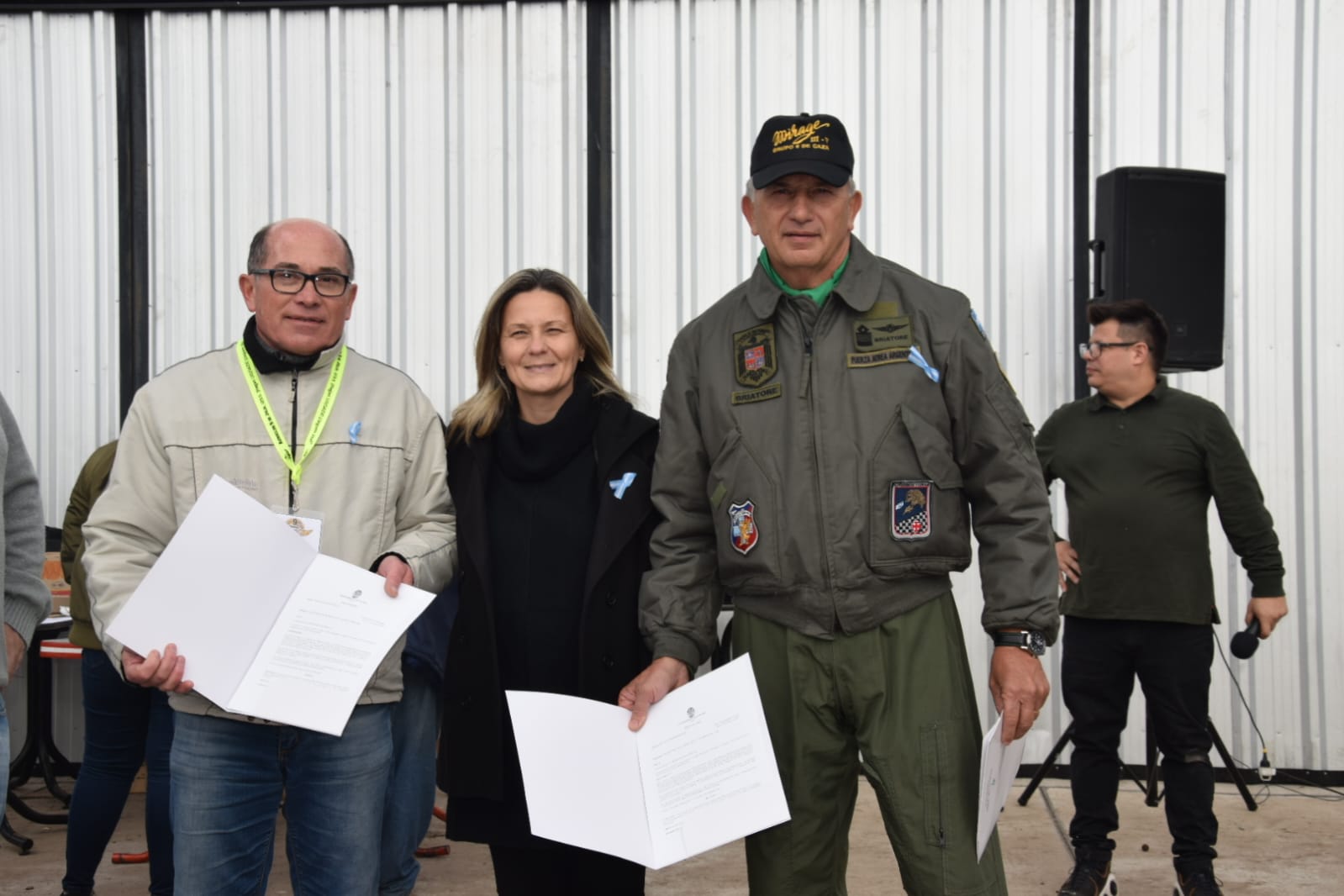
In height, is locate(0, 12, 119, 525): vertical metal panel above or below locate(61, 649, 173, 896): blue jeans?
above

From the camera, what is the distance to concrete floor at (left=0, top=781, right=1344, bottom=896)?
4.41 meters

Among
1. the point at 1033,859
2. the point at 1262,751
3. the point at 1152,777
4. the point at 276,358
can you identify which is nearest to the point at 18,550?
the point at 276,358

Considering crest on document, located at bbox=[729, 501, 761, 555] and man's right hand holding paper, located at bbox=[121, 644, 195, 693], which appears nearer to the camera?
man's right hand holding paper, located at bbox=[121, 644, 195, 693]

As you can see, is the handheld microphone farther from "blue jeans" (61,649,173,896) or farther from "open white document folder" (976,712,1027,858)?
"blue jeans" (61,649,173,896)

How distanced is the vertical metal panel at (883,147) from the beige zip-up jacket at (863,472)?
353 centimetres

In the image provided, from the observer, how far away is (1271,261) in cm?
586

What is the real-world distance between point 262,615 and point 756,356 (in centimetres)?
116

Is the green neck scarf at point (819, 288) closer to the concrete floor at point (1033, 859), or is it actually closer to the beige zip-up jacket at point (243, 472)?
the beige zip-up jacket at point (243, 472)

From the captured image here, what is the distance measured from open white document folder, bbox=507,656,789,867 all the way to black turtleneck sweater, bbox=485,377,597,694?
0.21 metres

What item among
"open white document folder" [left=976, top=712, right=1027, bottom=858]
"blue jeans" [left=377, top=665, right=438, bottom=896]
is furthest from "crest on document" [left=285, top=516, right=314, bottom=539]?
"open white document folder" [left=976, top=712, right=1027, bottom=858]

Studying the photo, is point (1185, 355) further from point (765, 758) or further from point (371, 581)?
point (371, 581)

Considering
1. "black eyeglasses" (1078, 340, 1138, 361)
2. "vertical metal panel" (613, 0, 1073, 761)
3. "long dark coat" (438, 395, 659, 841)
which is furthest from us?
"vertical metal panel" (613, 0, 1073, 761)

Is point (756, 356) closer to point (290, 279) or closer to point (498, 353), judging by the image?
point (498, 353)

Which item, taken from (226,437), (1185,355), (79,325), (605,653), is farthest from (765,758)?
(79,325)
